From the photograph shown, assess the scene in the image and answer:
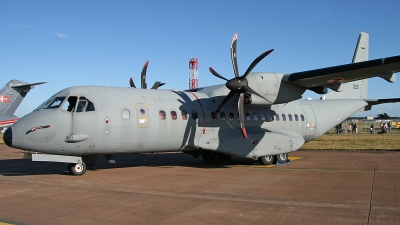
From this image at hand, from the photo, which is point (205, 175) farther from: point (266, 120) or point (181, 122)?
point (266, 120)

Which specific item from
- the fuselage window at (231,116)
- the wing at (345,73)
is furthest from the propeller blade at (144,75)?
the wing at (345,73)

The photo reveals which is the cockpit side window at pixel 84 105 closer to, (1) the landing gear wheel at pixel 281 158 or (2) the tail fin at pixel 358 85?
(1) the landing gear wheel at pixel 281 158

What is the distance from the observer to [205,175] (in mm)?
12984

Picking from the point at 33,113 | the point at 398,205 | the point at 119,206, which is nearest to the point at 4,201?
the point at 119,206

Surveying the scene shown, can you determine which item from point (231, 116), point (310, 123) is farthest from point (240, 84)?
point (310, 123)

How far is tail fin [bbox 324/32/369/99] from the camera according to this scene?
20.6 meters

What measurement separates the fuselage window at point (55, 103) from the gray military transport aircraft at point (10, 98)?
18336mm

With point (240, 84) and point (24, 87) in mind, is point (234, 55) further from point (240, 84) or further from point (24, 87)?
point (24, 87)

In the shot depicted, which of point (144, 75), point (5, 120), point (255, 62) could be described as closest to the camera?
point (255, 62)

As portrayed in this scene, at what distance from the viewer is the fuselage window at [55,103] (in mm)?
12516

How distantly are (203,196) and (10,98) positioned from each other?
84.8 feet

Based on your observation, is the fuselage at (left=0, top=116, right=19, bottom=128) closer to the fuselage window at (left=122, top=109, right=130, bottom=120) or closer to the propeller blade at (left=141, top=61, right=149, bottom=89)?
the propeller blade at (left=141, top=61, right=149, bottom=89)

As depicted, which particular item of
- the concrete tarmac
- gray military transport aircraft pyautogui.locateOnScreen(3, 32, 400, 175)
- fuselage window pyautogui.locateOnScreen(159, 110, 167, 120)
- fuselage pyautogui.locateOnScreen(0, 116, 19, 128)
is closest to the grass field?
gray military transport aircraft pyautogui.locateOnScreen(3, 32, 400, 175)

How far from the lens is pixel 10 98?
2961 centimetres
